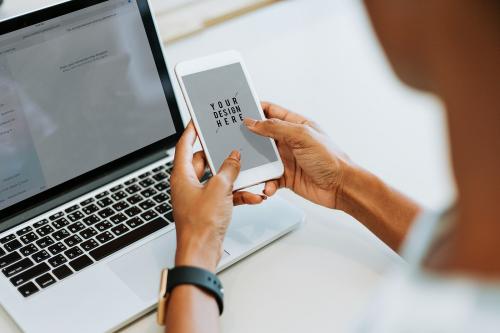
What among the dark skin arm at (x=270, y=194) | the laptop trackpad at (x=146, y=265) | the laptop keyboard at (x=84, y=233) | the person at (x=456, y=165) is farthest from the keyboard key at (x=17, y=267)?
the person at (x=456, y=165)

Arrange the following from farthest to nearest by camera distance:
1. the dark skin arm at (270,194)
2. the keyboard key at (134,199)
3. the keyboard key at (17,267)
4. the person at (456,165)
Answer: the keyboard key at (134,199) < the keyboard key at (17,267) < the dark skin arm at (270,194) < the person at (456,165)

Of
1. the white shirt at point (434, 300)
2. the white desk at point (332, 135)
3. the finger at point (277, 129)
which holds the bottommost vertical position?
the white desk at point (332, 135)

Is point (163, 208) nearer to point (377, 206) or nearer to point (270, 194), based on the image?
point (270, 194)

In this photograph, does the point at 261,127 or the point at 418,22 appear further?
the point at 261,127

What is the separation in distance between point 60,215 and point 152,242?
0.14 m

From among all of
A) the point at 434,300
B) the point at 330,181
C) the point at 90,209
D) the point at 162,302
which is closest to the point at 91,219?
the point at 90,209

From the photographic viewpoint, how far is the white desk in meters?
0.74

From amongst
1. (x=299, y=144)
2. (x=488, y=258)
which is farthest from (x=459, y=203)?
(x=299, y=144)

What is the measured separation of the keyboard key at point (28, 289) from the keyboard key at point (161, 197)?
0.20 meters

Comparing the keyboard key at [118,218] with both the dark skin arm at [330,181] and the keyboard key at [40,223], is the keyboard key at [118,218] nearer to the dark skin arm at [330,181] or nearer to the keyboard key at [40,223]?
the keyboard key at [40,223]

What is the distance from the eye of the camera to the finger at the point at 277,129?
33.6 inches

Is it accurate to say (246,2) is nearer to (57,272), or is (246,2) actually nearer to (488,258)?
(57,272)

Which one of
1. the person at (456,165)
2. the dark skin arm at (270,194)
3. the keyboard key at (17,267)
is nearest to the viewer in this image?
the person at (456,165)

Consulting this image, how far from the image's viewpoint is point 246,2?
1.40 meters
